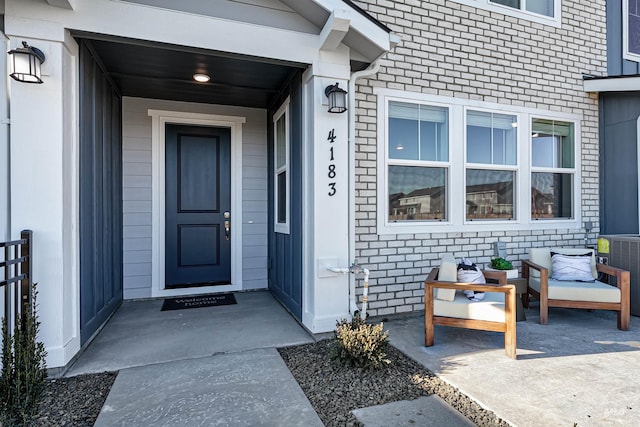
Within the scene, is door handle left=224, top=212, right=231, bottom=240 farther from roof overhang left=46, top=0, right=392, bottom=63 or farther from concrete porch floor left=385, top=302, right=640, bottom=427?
roof overhang left=46, top=0, right=392, bottom=63

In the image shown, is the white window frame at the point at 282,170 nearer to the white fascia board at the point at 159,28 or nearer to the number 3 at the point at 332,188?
the number 3 at the point at 332,188

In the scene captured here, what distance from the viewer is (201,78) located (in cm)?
386

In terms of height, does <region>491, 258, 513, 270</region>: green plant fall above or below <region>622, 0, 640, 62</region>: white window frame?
below

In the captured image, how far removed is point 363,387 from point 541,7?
540 cm

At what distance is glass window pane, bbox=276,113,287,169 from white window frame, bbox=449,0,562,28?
8.45 ft

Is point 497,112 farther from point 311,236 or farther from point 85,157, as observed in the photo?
A: point 85,157

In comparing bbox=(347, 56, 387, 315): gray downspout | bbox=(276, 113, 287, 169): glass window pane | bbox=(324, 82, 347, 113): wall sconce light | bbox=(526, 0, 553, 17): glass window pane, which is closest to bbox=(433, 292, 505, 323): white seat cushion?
bbox=(347, 56, 387, 315): gray downspout

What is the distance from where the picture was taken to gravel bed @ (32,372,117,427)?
2.08m

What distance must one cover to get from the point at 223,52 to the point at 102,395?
2.77 m

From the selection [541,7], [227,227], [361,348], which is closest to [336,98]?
[361,348]

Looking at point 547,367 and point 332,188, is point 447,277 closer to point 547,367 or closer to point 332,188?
point 547,367

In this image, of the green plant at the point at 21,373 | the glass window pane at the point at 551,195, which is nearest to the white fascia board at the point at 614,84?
the glass window pane at the point at 551,195

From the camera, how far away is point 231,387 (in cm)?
243

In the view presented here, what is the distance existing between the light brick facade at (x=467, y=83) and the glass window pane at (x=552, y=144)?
0.55ft
